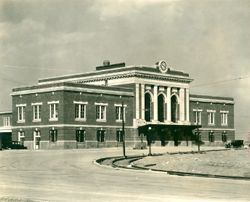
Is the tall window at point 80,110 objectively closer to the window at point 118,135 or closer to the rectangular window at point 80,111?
the rectangular window at point 80,111

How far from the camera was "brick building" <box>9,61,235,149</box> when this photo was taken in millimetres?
68438

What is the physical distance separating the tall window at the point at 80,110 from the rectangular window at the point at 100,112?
245cm

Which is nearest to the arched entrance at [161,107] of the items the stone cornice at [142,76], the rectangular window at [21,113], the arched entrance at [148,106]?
the arched entrance at [148,106]

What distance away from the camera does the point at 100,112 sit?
72.2m

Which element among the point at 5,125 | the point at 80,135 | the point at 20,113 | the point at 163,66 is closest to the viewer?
the point at 80,135

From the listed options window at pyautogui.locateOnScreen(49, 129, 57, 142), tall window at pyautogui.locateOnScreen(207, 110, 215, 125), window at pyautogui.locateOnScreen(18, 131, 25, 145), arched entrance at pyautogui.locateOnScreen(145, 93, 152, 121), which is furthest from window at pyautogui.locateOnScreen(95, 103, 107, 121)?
tall window at pyautogui.locateOnScreen(207, 110, 215, 125)

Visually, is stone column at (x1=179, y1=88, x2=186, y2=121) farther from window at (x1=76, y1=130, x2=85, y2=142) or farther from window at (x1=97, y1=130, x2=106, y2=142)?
window at (x1=76, y1=130, x2=85, y2=142)

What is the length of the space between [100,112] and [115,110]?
296 cm

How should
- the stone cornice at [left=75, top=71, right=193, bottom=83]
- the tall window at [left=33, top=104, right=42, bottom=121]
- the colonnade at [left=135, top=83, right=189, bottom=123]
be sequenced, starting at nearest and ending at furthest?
the tall window at [left=33, top=104, right=42, bottom=121]
the stone cornice at [left=75, top=71, right=193, bottom=83]
the colonnade at [left=135, top=83, right=189, bottom=123]

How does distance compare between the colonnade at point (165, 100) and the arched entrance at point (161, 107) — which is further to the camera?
the arched entrance at point (161, 107)

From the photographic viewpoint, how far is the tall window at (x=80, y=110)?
227 ft

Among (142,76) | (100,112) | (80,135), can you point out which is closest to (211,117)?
(142,76)

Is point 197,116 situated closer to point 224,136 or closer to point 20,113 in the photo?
point 224,136

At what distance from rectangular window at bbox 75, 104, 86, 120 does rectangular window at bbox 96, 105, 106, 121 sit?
2450 mm
